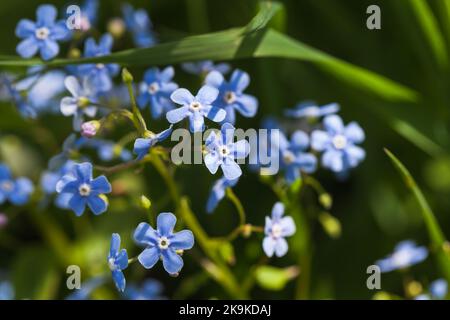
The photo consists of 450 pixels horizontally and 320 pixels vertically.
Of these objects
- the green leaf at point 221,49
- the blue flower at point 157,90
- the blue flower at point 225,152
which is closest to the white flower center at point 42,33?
the green leaf at point 221,49

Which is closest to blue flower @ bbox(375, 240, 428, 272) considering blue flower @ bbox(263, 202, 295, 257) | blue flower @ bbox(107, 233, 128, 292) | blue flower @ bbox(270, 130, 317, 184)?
blue flower @ bbox(270, 130, 317, 184)

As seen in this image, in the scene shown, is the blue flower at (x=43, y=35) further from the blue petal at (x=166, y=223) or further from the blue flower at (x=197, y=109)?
the blue petal at (x=166, y=223)

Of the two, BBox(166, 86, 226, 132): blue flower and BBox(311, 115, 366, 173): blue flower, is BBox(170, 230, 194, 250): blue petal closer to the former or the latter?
→ BBox(166, 86, 226, 132): blue flower

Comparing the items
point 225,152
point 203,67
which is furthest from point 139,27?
point 225,152

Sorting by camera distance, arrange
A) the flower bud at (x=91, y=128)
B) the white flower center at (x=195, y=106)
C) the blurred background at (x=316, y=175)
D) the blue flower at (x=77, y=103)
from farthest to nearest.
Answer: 1. the blurred background at (x=316, y=175)
2. the blue flower at (x=77, y=103)
3. the flower bud at (x=91, y=128)
4. the white flower center at (x=195, y=106)

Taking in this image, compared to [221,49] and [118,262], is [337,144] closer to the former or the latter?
[221,49]

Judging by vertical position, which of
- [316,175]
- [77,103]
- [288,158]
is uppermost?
[316,175]
